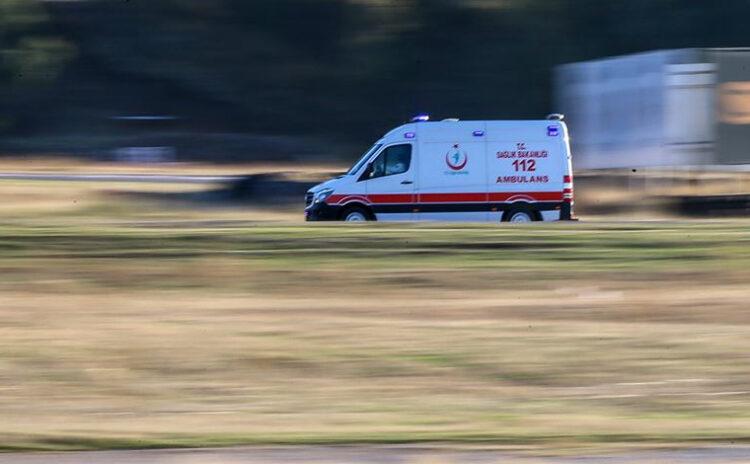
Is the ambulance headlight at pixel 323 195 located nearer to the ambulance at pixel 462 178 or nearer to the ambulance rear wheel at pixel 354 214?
the ambulance at pixel 462 178

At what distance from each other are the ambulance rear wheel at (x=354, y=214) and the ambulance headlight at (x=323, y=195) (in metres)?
0.44

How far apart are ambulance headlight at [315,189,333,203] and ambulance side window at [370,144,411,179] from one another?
807 millimetres

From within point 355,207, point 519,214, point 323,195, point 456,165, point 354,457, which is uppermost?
point 456,165

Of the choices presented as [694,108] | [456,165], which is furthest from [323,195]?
[694,108]

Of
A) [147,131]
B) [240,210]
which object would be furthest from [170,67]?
[240,210]

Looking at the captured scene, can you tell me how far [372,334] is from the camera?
9805 millimetres

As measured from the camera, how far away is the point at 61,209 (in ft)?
86.8

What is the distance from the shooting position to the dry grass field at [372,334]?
24.8 feet

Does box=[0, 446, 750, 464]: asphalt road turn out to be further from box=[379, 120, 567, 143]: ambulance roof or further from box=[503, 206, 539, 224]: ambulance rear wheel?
box=[379, 120, 567, 143]: ambulance roof

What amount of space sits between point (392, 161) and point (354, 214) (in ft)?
3.85

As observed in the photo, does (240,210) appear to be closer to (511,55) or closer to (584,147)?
(584,147)

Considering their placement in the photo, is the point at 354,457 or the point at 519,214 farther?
the point at 519,214

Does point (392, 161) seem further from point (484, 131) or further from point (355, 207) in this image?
point (484, 131)

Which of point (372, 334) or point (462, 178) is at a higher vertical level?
point (462, 178)
